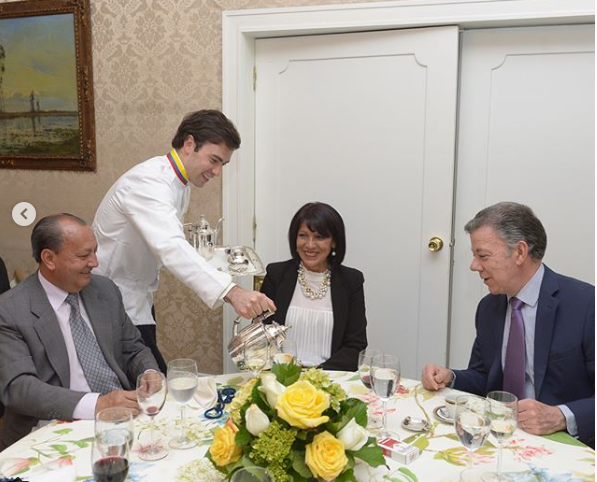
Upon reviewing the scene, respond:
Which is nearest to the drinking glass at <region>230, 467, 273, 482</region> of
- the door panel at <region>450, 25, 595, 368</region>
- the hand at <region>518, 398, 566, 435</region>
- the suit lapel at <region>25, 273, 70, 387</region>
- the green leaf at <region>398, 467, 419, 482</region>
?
the green leaf at <region>398, 467, 419, 482</region>

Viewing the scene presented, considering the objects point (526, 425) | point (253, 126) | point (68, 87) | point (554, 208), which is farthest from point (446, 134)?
point (68, 87)

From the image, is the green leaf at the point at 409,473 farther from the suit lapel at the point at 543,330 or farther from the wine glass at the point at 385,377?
the suit lapel at the point at 543,330

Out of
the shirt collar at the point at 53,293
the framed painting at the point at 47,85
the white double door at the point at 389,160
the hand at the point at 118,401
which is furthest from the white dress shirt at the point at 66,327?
the framed painting at the point at 47,85

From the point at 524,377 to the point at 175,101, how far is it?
93.0 inches

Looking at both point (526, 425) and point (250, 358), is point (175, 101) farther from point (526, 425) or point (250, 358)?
point (526, 425)

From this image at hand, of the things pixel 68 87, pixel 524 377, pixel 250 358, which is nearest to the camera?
pixel 250 358

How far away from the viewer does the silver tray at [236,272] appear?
236 centimetres

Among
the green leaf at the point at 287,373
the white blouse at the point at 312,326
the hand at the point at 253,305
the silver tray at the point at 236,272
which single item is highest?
the silver tray at the point at 236,272

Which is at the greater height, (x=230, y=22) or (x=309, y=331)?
(x=230, y=22)

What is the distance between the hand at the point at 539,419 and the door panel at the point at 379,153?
169 cm

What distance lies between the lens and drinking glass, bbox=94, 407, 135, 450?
1.21m

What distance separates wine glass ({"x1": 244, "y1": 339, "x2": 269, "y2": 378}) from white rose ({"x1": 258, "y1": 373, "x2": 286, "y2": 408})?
18.9 inches

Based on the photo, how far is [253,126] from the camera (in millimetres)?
3496

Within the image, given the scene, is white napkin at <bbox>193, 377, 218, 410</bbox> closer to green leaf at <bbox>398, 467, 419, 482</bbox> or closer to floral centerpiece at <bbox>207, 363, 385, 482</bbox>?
floral centerpiece at <bbox>207, 363, 385, 482</bbox>
